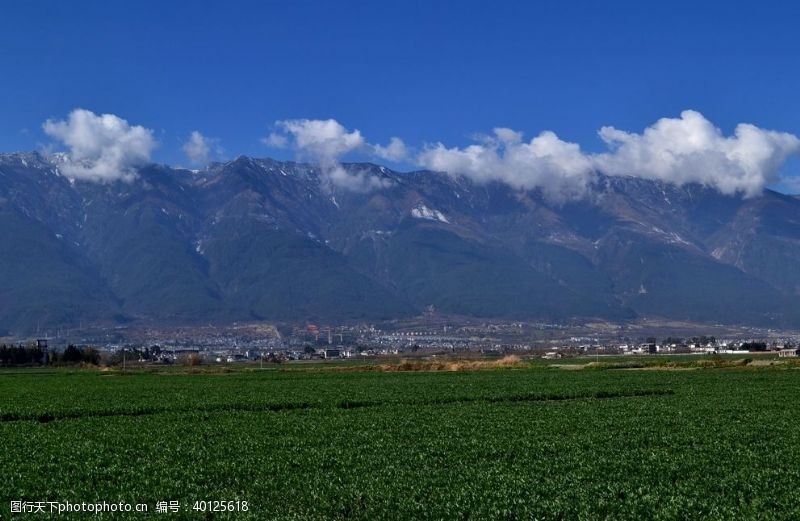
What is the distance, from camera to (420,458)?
81.0 feet

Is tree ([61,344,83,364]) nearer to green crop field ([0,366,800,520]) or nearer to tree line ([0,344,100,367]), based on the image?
Result: tree line ([0,344,100,367])

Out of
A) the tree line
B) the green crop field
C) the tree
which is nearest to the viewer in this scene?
the green crop field

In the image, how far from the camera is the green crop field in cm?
1903

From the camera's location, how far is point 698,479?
21.3 meters

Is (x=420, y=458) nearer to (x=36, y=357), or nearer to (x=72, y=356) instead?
(x=72, y=356)

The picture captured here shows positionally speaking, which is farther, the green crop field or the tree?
the tree

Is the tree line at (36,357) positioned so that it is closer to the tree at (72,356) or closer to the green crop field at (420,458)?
the tree at (72,356)

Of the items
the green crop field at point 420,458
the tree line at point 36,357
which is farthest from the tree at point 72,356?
the green crop field at point 420,458

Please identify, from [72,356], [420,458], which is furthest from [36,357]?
[420,458]

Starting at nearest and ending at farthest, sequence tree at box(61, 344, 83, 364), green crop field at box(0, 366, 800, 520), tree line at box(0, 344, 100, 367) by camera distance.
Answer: green crop field at box(0, 366, 800, 520), tree line at box(0, 344, 100, 367), tree at box(61, 344, 83, 364)

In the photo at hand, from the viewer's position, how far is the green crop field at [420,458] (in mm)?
19031

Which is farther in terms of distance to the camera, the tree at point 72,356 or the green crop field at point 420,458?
the tree at point 72,356

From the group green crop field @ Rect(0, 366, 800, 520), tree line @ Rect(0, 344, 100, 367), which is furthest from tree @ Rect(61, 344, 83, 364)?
green crop field @ Rect(0, 366, 800, 520)

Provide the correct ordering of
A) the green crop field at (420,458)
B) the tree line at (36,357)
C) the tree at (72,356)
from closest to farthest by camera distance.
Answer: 1. the green crop field at (420,458)
2. the tree line at (36,357)
3. the tree at (72,356)
